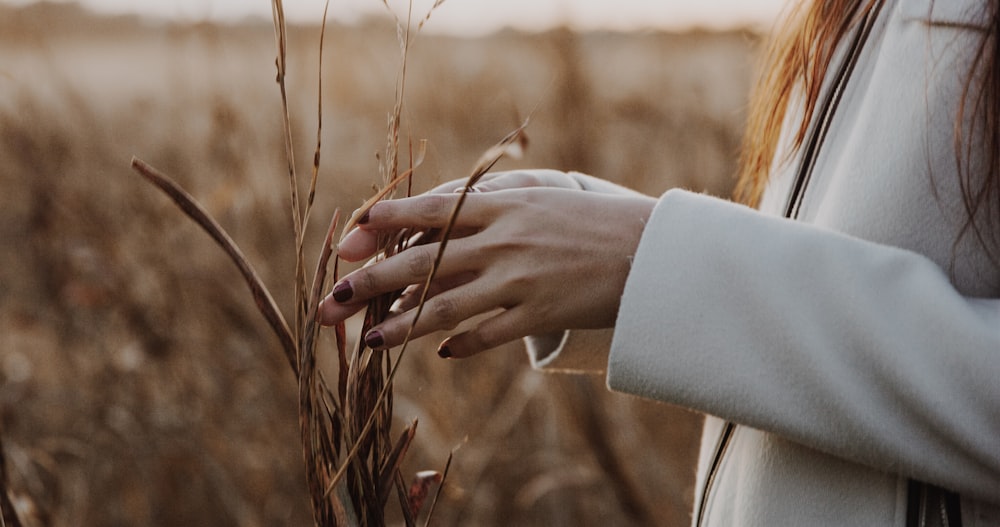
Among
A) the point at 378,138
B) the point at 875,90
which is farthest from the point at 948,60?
the point at 378,138

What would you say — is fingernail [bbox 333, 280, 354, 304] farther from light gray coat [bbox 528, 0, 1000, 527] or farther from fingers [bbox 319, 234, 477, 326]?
light gray coat [bbox 528, 0, 1000, 527]

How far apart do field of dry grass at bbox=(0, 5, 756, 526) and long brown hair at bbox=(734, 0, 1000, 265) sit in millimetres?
1171

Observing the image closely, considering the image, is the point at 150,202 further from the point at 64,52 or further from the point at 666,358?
the point at 666,358

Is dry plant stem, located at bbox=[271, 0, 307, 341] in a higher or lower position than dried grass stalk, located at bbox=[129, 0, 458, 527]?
higher

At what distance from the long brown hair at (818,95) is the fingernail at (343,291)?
51cm

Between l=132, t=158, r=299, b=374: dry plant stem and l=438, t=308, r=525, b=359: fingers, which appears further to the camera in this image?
l=438, t=308, r=525, b=359: fingers

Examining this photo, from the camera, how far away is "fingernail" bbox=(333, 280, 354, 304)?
26.7 inches

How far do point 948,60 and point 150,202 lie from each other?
2.18 m

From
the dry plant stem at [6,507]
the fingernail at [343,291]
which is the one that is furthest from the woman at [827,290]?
the dry plant stem at [6,507]

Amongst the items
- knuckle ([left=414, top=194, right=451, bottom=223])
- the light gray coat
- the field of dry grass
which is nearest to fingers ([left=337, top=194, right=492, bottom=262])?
knuckle ([left=414, top=194, right=451, bottom=223])

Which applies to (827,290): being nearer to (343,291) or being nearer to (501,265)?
(501,265)

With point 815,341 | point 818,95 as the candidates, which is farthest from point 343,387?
point 818,95

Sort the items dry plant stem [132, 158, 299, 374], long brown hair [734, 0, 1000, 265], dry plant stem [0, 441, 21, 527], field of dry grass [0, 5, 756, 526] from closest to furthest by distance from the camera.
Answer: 1. dry plant stem [132, 158, 299, 374]
2. long brown hair [734, 0, 1000, 265]
3. dry plant stem [0, 441, 21, 527]
4. field of dry grass [0, 5, 756, 526]

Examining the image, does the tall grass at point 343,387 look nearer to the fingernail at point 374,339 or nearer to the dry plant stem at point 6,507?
the fingernail at point 374,339
